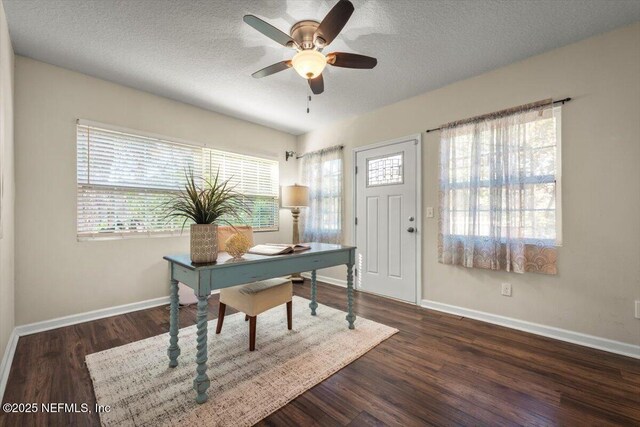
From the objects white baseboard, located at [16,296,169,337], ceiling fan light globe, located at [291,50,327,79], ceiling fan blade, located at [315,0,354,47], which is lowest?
white baseboard, located at [16,296,169,337]

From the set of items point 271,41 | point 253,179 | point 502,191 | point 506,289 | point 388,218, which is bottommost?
point 506,289

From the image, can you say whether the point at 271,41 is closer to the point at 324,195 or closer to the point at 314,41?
the point at 314,41

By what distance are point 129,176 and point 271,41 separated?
6.94 ft

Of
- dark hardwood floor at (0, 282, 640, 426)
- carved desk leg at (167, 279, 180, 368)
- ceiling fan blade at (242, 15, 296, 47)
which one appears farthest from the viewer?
carved desk leg at (167, 279, 180, 368)

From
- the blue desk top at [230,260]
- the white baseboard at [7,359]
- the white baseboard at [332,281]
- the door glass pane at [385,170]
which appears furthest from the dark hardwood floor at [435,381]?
the door glass pane at [385,170]

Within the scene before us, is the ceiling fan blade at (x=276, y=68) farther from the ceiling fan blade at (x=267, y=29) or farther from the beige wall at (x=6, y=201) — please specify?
the beige wall at (x=6, y=201)

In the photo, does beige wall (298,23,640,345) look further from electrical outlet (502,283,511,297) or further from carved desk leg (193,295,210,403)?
carved desk leg (193,295,210,403)

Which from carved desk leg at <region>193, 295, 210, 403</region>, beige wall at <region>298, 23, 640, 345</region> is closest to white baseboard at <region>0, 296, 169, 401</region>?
carved desk leg at <region>193, 295, 210, 403</region>

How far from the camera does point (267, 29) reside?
68.5 inches

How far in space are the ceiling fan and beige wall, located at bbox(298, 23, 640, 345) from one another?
170 cm

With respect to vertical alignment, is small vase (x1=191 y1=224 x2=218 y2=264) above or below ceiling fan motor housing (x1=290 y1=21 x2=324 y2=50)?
below

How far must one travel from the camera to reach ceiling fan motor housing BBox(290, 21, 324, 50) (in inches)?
77.7

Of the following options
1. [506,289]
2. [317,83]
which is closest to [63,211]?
[317,83]

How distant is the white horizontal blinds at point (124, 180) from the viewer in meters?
2.72
